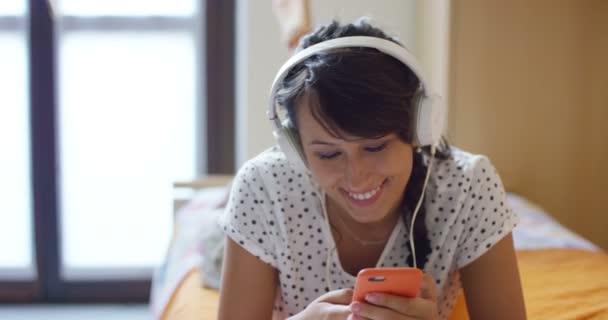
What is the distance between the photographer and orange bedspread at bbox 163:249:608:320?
3.79 ft

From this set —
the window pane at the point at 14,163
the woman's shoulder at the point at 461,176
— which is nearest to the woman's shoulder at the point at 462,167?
the woman's shoulder at the point at 461,176

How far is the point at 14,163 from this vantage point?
248 centimetres

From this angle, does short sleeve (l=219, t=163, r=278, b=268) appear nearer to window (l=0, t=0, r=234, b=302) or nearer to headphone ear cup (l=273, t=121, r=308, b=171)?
headphone ear cup (l=273, t=121, r=308, b=171)

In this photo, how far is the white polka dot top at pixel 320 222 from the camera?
0.97m

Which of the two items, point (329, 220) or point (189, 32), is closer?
point (329, 220)

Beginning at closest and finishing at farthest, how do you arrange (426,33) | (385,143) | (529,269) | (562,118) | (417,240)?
(385,143)
(417,240)
(529,269)
(562,118)
(426,33)

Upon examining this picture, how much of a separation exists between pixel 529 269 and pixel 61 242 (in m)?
1.72

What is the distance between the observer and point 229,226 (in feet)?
3.21

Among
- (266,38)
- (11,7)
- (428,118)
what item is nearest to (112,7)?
(11,7)

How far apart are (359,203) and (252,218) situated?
17cm

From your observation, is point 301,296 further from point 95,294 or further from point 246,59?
point 95,294

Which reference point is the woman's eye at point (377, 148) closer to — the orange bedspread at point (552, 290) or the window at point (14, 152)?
the orange bedspread at point (552, 290)

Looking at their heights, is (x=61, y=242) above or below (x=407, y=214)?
below

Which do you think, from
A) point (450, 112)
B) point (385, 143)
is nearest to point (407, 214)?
point (385, 143)
